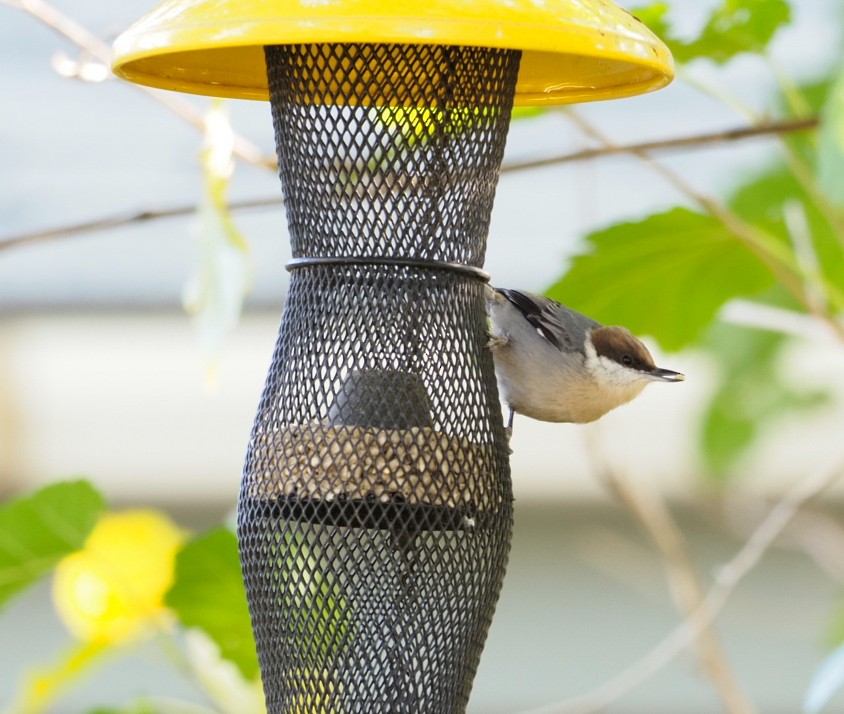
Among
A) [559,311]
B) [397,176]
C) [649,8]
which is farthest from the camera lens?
[559,311]

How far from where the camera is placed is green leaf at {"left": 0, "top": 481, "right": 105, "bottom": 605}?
12.6ft

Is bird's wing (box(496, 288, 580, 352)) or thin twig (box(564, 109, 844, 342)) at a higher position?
thin twig (box(564, 109, 844, 342))

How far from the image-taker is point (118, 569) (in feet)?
14.2

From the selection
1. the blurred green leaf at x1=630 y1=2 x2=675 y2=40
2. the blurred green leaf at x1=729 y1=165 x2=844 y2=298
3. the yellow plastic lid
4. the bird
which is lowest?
the bird

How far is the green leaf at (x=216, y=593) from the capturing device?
4074 millimetres

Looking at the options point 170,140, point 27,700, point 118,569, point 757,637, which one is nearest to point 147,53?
point 118,569

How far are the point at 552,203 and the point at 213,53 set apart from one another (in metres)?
9.45

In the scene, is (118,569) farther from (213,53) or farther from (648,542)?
(648,542)

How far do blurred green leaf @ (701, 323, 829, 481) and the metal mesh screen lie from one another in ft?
11.4

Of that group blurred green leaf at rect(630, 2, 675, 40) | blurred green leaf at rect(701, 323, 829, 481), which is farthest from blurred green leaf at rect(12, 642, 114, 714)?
blurred green leaf at rect(701, 323, 829, 481)

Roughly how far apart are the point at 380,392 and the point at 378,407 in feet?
0.13

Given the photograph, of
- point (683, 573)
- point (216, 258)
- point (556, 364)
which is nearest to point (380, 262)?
point (216, 258)

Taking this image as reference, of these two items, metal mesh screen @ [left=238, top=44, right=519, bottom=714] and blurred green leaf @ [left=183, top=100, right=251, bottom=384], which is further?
blurred green leaf @ [left=183, top=100, right=251, bottom=384]

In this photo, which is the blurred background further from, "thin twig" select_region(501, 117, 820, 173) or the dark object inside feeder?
the dark object inside feeder
